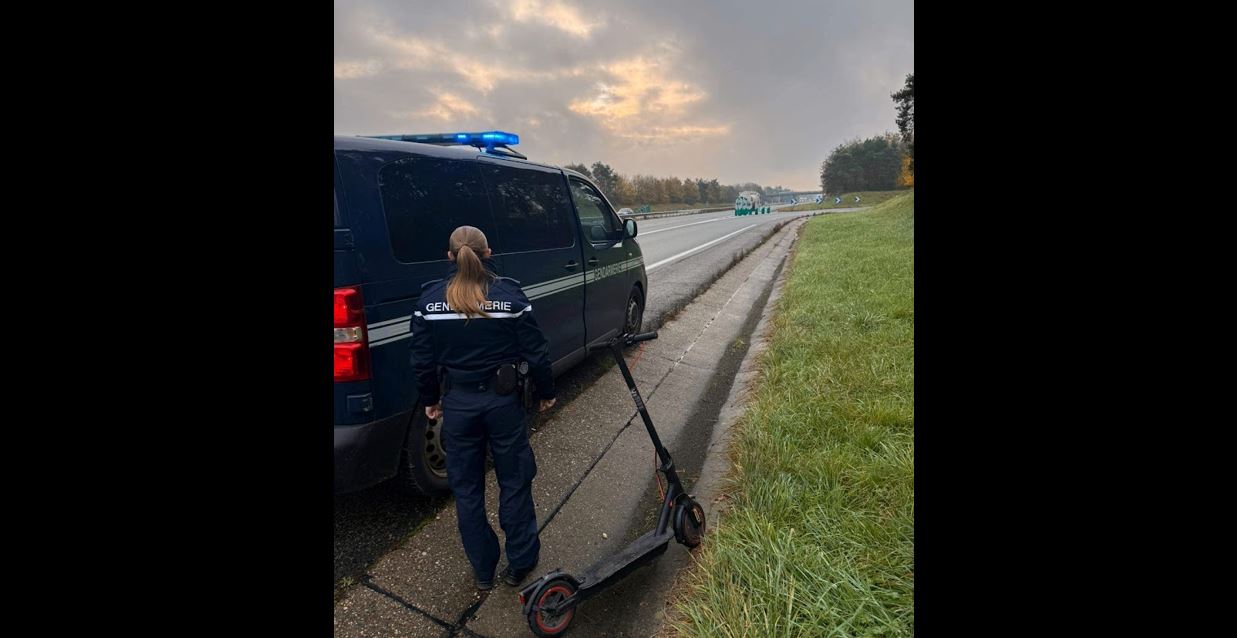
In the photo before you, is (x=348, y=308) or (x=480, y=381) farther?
(x=348, y=308)

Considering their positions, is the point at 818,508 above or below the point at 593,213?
below

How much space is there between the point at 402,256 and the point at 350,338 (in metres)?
0.49

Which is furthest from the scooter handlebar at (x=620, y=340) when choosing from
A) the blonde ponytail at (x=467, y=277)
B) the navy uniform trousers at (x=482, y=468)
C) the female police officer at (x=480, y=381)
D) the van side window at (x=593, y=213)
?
the van side window at (x=593, y=213)

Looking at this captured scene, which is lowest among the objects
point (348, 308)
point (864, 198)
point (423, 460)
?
point (423, 460)

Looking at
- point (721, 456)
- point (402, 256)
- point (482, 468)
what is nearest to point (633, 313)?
point (721, 456)

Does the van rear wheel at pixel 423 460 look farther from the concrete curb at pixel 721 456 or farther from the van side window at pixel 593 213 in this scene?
the van side window at pixel 593 213

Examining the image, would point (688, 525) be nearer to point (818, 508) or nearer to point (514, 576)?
point (818, 508)

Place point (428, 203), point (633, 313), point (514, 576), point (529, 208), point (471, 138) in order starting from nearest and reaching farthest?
point (514, 576)
point (428, 203)
point (471, 138)
point (529, 208)
point (633, 313)

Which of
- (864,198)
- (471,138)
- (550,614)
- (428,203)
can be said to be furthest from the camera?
(864,198)

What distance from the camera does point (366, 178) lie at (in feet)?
8.13

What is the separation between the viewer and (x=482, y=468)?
7.73ft
